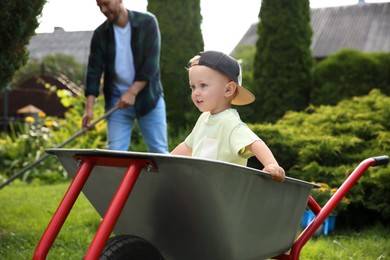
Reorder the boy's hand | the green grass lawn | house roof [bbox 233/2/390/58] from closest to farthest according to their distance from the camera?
the boy's hand < the green grass lawn < house roof [bbox 233/2/390/58]

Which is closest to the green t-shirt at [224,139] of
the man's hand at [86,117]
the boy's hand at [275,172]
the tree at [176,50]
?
the boy's hand at [275,172]

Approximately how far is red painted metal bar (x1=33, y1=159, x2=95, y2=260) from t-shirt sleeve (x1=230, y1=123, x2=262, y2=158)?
481 mm

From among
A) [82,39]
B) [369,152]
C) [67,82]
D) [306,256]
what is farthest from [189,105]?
[82,39]

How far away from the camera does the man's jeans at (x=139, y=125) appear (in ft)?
11.5

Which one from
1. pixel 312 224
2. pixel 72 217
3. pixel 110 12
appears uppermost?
pixel 110 12

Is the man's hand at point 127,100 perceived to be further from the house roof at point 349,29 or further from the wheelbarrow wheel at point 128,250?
the house roof at point 349,29

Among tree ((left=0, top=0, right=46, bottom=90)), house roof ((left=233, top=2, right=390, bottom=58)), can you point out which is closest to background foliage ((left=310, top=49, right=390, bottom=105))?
tree ((left=0, top=0, right=46, bottom=90))

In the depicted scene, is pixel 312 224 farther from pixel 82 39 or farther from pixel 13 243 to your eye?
pixel 82 39

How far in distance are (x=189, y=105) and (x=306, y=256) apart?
4.45 meters

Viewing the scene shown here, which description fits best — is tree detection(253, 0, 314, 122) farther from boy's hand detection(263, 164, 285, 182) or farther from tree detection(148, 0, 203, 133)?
boy's hand detection(263, 164, 285, 182)

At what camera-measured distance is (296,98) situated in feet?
23.2

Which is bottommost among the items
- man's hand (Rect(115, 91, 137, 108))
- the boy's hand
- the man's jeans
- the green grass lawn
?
the green grass lawn

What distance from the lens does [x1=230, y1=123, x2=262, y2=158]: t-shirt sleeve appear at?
1.87 metres

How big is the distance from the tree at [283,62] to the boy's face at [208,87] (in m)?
5.07
